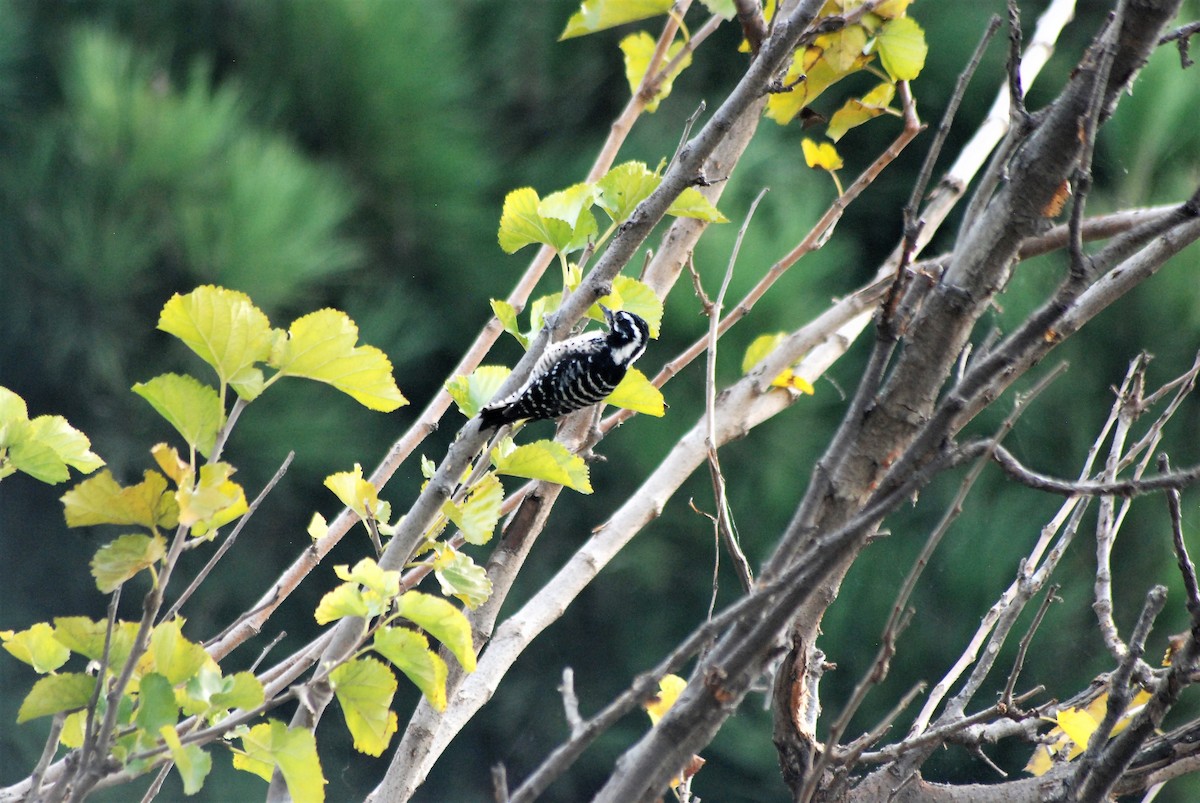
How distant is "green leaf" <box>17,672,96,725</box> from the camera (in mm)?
353

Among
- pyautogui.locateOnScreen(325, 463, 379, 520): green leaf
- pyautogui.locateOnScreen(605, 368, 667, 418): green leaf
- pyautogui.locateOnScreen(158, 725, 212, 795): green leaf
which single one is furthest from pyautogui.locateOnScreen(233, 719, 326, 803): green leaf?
pyautogui.locateOnScreen(605, 368, 667, 418): green leaf

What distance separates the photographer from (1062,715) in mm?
583

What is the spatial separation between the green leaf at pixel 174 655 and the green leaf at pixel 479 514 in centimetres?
12

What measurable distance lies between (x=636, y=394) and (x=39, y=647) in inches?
11.4

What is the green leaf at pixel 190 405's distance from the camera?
0.35m

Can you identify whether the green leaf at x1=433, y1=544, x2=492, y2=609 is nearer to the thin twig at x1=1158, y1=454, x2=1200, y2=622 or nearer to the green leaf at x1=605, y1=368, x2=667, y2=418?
the green leaf at x1=605, y1=368, x2=667, y2=418

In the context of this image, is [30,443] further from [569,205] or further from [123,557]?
[569,205]

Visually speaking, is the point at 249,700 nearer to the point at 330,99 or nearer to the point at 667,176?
the point at 667,176

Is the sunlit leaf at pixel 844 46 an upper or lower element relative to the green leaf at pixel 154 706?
upper

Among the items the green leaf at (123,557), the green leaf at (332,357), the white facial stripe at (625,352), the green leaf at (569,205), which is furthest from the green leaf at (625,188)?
the white facial stripe at (625,352)

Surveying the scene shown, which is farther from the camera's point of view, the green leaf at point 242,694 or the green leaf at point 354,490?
the green leaf at point 354,490

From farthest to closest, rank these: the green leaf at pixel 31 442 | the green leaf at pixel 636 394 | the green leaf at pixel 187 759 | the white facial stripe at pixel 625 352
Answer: the white facial stripe at pixel 625 352 < the green leaf at pixel 636 394 < the green leaf at pixel 31 442 < the green leaf at pixel 187 759

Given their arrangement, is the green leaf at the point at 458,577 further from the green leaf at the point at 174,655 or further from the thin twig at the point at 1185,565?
the thin twig at the point at 1185,565

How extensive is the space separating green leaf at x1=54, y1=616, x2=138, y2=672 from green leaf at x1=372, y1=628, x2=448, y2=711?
0.29ft
